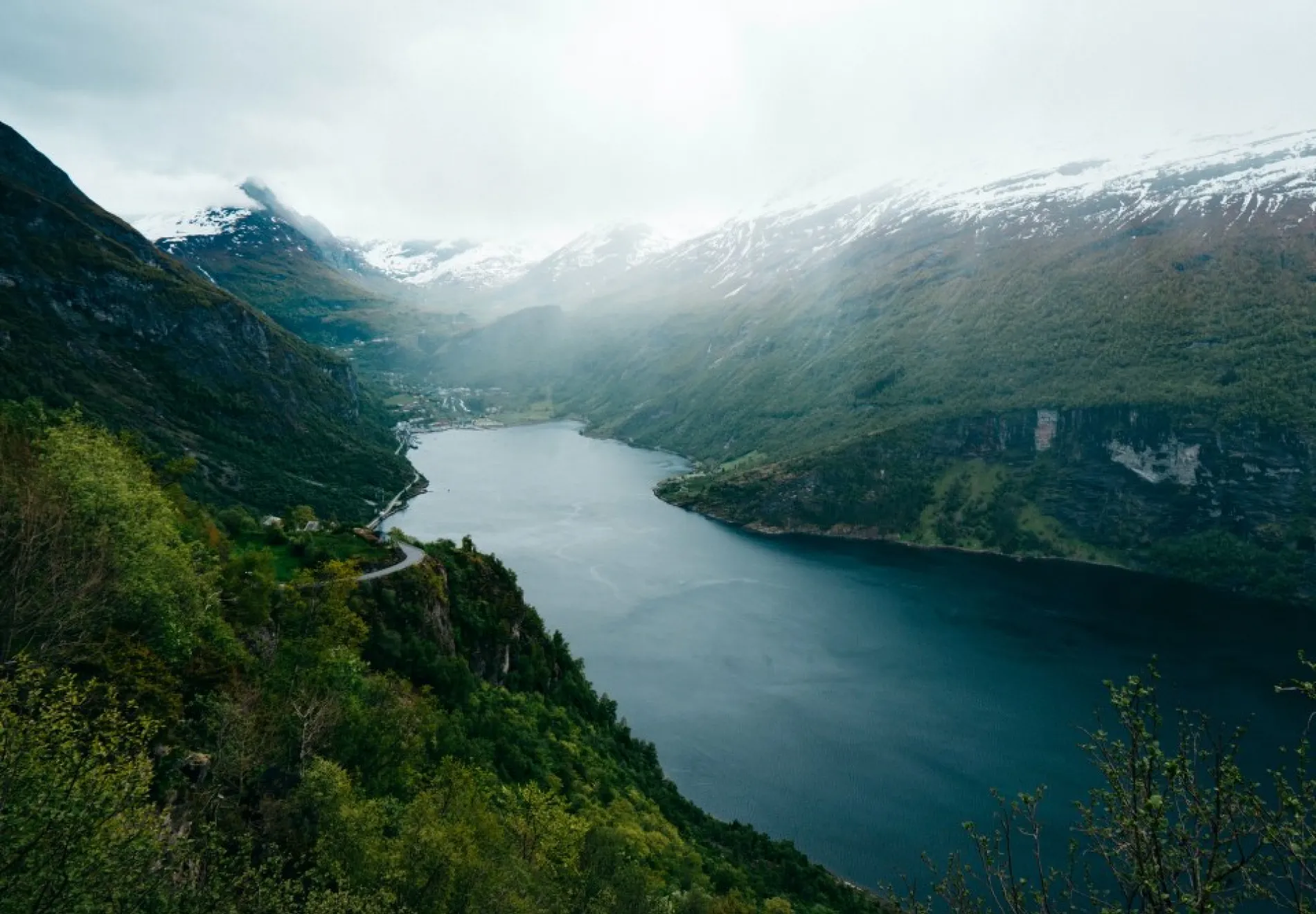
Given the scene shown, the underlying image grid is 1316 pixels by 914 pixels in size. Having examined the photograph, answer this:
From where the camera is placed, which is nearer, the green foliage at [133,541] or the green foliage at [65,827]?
the green foliage at [65,827]

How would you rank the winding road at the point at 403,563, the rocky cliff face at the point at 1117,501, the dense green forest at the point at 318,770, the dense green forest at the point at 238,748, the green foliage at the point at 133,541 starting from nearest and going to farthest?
the dense green forest at the point at 318,770 < the dense green forest at the point at 238,748 < the green foliage at the point at 133,541 < the winding road at the point at 403,563 < the rocky cliff face at the point at 1117,501

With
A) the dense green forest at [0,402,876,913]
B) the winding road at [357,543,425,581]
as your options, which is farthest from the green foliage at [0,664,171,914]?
the winding road at [357,543,425,581]

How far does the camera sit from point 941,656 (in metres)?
108

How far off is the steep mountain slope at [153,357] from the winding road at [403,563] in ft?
265

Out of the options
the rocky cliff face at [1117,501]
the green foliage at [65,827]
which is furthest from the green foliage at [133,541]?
the rocky cliff face at [1117,501]

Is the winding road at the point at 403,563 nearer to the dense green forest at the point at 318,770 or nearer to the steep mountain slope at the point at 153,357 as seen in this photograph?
the dense green forest at the point at 318,770

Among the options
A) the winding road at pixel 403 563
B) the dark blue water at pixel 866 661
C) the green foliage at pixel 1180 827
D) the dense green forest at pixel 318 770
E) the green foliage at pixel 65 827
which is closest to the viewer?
the green foliage at pixel 1180 827

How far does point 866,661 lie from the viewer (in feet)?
349

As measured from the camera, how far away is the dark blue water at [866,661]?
2911 inches

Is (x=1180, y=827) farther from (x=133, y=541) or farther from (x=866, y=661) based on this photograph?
(x=866, y=661)

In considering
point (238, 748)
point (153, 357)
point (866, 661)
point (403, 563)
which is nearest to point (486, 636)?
point (403, 563)

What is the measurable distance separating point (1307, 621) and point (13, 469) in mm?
176336

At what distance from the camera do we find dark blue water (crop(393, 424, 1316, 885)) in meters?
73.9

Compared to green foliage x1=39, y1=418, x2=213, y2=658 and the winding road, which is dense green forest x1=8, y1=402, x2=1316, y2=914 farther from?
the winding road
